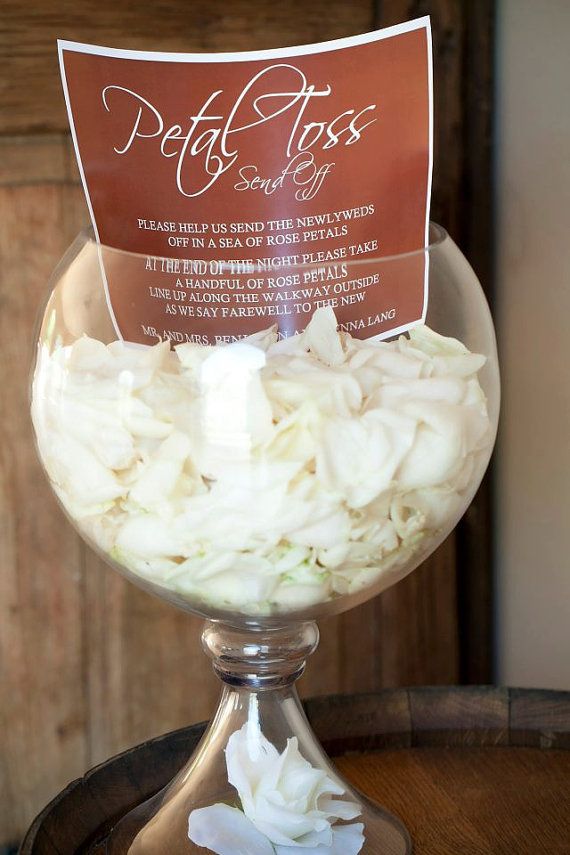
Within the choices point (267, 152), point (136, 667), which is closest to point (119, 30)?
point (267, 152)

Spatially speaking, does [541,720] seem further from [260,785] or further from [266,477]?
[266,477]

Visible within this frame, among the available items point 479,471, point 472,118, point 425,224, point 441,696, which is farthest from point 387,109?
point 472,118

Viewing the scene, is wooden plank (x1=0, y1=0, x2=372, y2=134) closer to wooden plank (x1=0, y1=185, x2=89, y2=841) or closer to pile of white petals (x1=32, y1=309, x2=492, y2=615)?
wooden plank (x1=0, y1=185, x2=89, y2=841)

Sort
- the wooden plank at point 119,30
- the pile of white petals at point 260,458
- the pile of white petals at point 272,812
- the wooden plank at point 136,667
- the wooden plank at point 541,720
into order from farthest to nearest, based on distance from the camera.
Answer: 1. the wooden plank at point 136,667
2. the wooden plank at point 119,30
3. the wooden plank at point 541,720
4. the pile of white petals at point 272,812
5. the pile of white petals at point 260,458

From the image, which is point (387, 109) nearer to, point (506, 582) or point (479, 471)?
point (479, 471)

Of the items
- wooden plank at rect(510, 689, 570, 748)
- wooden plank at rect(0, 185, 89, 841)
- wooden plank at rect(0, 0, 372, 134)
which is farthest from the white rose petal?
wooden plank at rect(0, 0, 372, 134)

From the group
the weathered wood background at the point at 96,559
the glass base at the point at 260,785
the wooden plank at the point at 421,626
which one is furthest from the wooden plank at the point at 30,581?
the glass base at the point at 260,785

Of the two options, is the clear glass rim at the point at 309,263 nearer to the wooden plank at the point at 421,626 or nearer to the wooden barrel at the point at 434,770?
the wooden barrel at the point at 434,770
